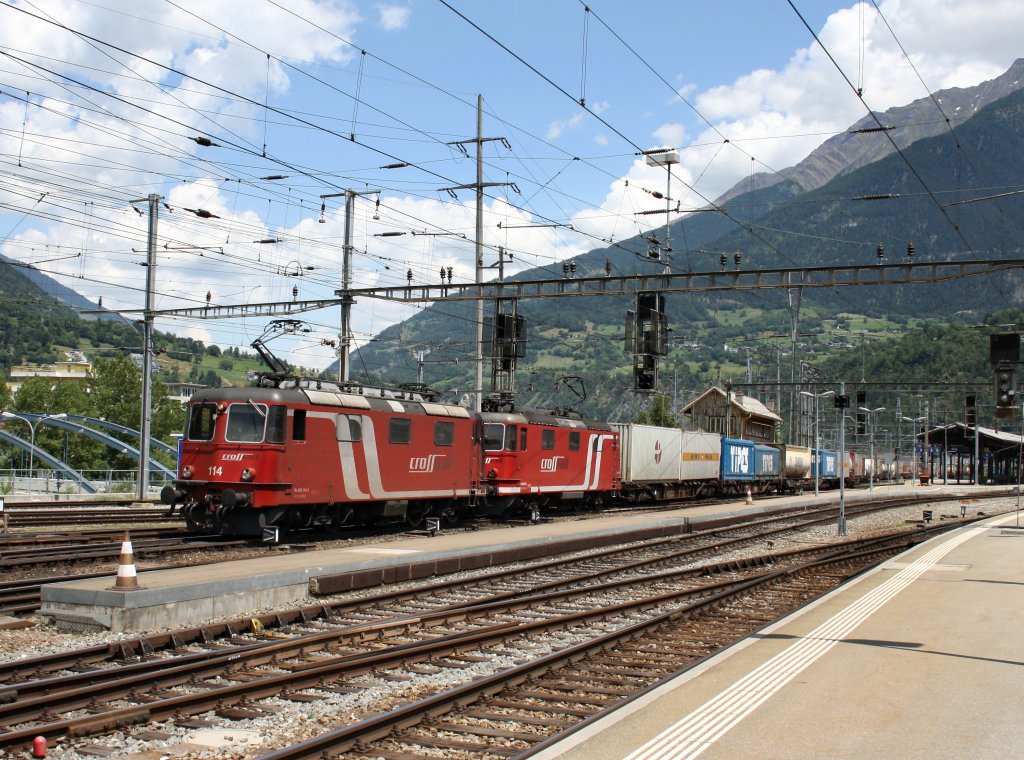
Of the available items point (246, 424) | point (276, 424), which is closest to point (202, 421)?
point (246, 424)

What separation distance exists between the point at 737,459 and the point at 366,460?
32.4m

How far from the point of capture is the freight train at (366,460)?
19.3 metres

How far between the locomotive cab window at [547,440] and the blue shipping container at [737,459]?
2014cm

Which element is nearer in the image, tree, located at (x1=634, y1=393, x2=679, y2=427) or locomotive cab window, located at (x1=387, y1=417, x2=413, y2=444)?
locomotive cab window, located at (x1=387, y1=417, x2=413, y2=444)

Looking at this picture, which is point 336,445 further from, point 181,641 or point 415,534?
point 181,641

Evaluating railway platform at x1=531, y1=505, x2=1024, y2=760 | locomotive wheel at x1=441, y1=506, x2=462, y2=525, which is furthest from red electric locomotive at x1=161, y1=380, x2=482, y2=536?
railway platform at x1=531, y1=505, x2=1024, y2=760

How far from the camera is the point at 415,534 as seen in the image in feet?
76.2

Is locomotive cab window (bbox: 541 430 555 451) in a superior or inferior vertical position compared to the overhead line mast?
inferior

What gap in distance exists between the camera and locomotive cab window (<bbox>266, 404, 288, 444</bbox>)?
1930cm

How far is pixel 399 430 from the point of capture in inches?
899

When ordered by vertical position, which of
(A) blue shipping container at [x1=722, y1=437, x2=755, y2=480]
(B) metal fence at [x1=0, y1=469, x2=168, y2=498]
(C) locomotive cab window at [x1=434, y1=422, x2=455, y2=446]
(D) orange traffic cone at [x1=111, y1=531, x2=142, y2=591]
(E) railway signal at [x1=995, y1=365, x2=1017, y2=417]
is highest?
(E) railway signal at [x1=995, y1=365, x2=1017, y2=417]

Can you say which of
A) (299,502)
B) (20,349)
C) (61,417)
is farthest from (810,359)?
(299,502)

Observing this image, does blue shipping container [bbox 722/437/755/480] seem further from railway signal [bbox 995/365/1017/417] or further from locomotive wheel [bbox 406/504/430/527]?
locomotive wheel [bbox 406/504/430/527]

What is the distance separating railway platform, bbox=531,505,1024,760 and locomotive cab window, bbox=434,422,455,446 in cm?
1264
